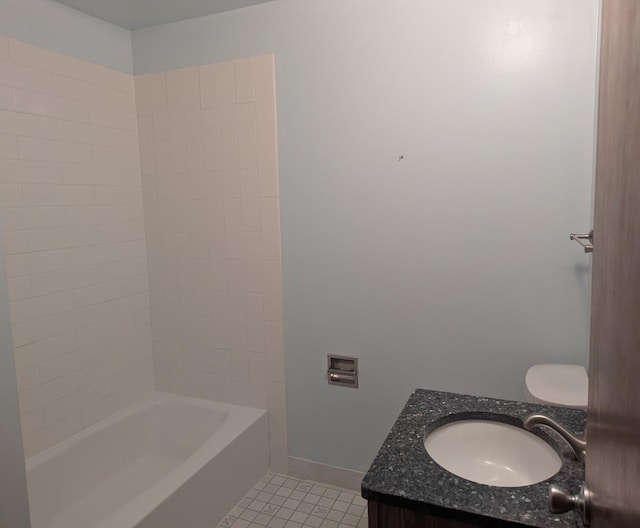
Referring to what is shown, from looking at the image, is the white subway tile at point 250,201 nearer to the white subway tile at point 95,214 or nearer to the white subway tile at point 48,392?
the white subway tile at point 95,214

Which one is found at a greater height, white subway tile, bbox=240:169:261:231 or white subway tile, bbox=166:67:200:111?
white subway tile, bbox=166:67:200:111

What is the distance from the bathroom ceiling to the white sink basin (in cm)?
213

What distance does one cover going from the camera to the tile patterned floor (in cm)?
227

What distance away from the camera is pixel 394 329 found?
2340mm

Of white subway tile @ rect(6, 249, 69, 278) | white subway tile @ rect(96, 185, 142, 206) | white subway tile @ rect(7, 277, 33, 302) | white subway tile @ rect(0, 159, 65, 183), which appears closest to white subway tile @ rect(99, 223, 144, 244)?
white subway tile @ rect(96, 185, 142, 206)

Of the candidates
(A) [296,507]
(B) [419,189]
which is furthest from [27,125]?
(A) [296,507]

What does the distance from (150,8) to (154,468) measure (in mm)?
2413

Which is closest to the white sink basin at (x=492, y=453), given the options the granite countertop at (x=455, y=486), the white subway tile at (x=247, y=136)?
the granite countertop at (x=455, y=486)

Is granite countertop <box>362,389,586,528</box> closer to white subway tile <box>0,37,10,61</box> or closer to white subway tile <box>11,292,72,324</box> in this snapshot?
white subway tile <box>11,292,72,324</box>

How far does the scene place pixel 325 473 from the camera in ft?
8.48

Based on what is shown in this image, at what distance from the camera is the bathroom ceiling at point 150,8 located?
2.34m

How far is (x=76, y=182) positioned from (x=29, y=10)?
2.58 ft

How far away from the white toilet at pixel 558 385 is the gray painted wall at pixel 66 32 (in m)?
2.59

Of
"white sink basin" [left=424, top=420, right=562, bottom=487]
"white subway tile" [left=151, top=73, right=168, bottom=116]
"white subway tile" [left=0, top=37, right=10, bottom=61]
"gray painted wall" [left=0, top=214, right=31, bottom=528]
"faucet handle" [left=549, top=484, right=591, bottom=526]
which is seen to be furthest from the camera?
"white subway tile" [left=151, top=73, right=168, bottom=116]
